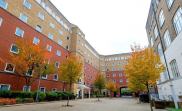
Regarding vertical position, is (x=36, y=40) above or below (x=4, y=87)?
above

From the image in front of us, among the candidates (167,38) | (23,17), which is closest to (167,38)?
(167,38)

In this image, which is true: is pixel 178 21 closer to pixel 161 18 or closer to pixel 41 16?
pixel 161 18

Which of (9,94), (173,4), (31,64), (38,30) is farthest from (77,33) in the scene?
(173,4)

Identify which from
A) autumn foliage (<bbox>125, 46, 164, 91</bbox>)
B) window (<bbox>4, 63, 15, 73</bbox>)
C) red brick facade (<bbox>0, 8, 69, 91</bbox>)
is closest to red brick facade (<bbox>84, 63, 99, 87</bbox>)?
red brick facade (<bbox>0, 8, 69, 91</bbox>)

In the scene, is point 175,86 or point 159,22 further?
point 159,22

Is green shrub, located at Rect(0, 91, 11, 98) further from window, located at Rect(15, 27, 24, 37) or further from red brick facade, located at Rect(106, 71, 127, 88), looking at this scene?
red brick facade, located at Rect(106, 71, 127, 88)

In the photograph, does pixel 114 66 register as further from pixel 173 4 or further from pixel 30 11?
pixel 173 4

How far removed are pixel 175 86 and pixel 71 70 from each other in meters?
13.0

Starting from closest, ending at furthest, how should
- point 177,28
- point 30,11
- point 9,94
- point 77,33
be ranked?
point 177,28 → point 9,94 → point 30,11 → point 77,33

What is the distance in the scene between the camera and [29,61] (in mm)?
22031

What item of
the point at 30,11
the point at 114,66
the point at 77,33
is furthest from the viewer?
the point at 114,66

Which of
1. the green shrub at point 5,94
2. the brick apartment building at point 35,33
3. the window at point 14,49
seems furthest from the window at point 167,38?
the window at point 14,49

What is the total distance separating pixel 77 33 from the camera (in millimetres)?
46969

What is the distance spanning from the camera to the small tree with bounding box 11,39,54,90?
21.9 m
